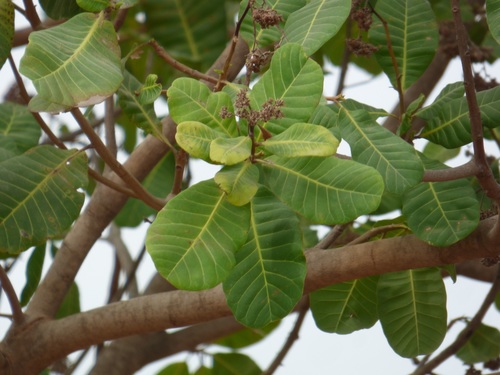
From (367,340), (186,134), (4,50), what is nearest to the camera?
(186,134)

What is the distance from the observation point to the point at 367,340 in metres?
1.87

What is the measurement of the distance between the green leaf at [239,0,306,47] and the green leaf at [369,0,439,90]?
103 millimetres

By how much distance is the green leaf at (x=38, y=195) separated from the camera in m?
0.81

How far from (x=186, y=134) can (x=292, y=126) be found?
0.08 metres

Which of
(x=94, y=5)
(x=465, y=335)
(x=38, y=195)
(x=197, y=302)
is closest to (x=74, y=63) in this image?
(x=94, y=5)

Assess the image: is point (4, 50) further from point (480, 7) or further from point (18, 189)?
point (480, 7)

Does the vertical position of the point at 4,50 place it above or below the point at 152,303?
above

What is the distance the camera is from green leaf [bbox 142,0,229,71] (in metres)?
1.45

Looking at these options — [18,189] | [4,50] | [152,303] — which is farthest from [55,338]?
[4,50]

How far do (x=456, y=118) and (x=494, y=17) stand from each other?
0.12m

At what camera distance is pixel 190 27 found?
1.45 meters

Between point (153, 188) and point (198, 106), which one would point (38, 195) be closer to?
point (198, 106)

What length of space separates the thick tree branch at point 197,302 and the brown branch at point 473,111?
0.26 ft

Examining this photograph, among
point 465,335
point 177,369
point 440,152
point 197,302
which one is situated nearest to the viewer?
point 197,302
